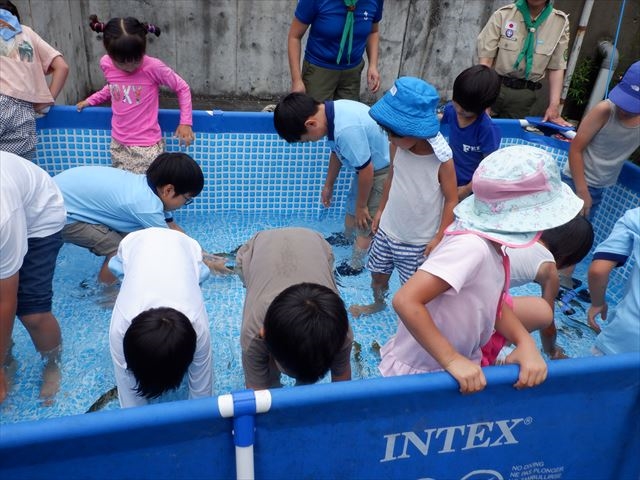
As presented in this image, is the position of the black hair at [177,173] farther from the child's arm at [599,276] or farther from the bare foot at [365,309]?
the child's arm at [599,276]

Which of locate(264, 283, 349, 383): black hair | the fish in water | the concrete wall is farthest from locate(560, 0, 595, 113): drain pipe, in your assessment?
the fish in water

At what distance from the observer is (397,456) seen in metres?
1.67

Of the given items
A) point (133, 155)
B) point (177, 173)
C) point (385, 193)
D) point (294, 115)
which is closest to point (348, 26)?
point (294, 115)

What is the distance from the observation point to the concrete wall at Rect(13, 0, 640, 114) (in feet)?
20.1

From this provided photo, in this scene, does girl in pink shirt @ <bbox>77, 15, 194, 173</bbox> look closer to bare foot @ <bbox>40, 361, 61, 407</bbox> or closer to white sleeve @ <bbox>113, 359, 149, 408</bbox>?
bare foot @ <bbox>40, 361, 61, 407</bbox>

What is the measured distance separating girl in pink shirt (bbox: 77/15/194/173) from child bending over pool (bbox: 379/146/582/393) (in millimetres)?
2440

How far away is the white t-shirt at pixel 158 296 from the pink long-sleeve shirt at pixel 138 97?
1.60 m

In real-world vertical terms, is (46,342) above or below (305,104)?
below

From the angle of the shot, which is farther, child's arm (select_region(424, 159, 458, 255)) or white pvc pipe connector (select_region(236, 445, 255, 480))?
child's arm (select_region(424, 159, 458, 255))

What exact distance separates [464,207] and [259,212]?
2.81 metres

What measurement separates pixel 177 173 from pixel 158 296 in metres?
0.97

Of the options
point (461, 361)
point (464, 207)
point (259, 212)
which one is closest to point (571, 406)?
point (461, 361)

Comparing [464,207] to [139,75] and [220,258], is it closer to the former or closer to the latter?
[220,258]

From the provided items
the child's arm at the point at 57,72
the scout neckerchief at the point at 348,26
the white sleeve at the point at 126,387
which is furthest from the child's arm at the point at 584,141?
the child's arm at the point at 57,72
